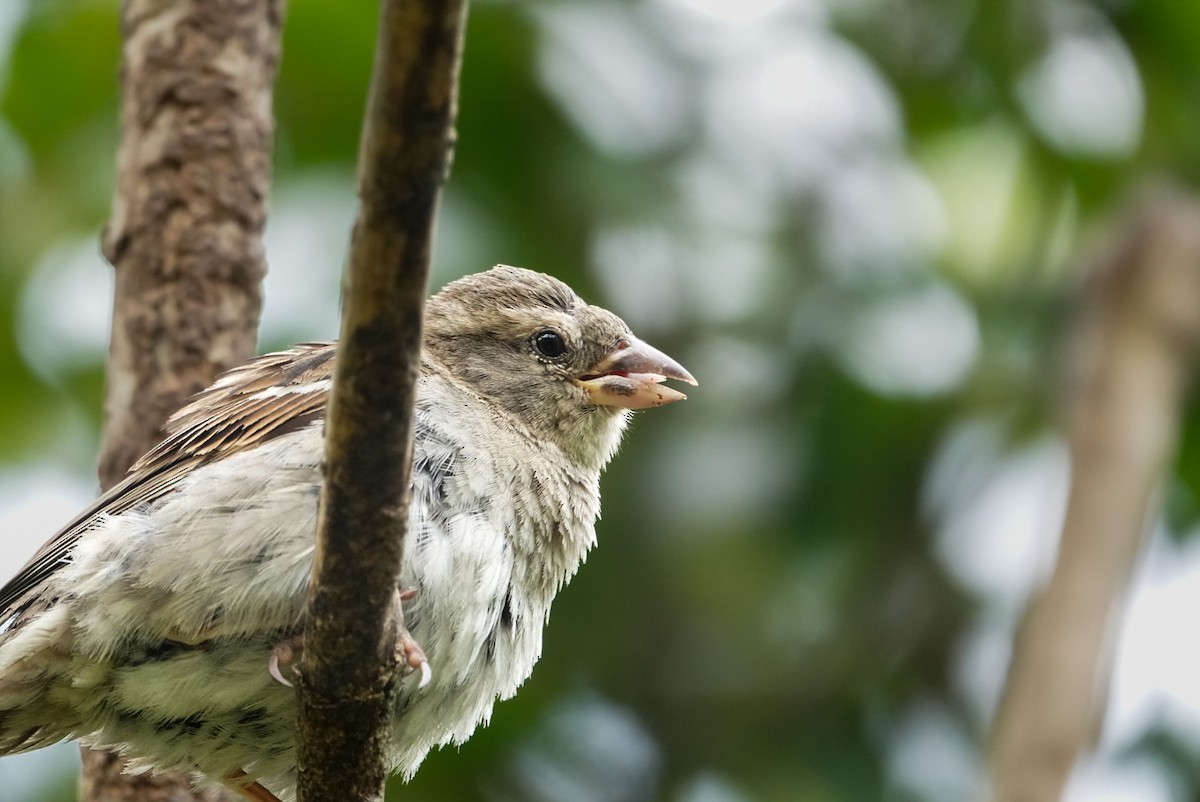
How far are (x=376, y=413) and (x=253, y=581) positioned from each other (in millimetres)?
1020

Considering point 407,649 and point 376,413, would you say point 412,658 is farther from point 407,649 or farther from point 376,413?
point 376,413

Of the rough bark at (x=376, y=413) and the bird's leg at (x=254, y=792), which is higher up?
the rough bark at (x=376, y=413)

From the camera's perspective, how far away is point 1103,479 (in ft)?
16.9

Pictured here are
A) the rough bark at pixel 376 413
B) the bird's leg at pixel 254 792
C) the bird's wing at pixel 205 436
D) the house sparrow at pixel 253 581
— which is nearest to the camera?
the rough bark at pixel 376 413

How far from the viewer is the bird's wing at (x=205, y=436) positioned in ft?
12.8

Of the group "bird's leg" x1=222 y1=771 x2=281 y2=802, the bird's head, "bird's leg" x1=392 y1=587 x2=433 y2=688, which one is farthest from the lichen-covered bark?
"bird's leg" x1=392 y1=587 x2=433 y2=688

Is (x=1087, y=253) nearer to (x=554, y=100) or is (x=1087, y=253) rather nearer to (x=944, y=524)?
(x=944, y=524)

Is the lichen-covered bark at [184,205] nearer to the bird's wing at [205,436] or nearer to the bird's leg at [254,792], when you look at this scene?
the bird's wing at [205,436]

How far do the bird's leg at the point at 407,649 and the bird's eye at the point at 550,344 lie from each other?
1.30 metres

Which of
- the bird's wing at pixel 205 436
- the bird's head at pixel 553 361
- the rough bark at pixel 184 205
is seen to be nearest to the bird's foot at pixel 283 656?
the bird's wing at pixel 205 436

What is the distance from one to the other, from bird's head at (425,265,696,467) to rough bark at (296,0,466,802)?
1481 mm

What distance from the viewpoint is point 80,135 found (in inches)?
260

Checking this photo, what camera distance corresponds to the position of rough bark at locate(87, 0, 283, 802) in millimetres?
4703

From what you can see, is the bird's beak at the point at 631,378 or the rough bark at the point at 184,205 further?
the rough bark at the point at 184,205
